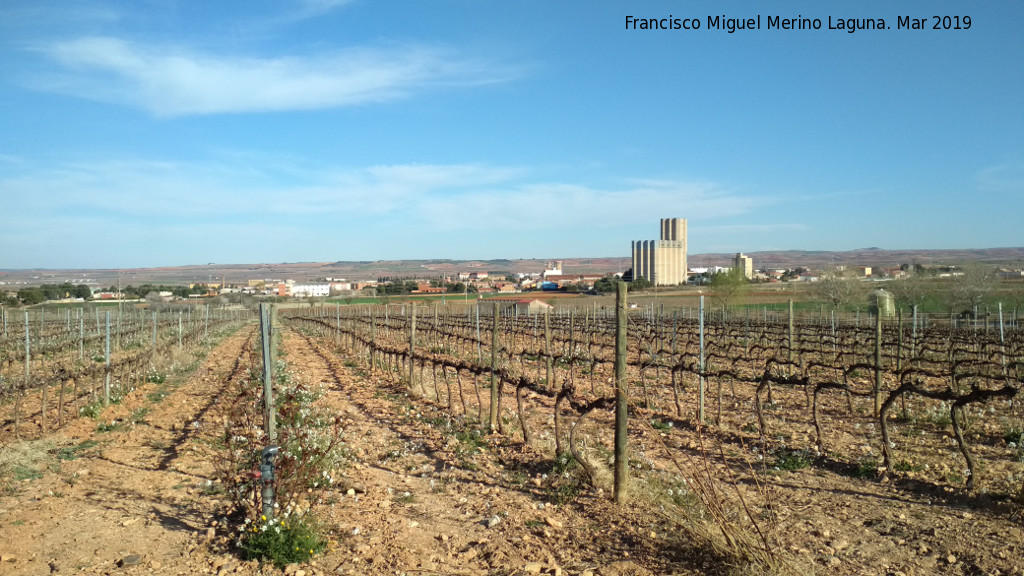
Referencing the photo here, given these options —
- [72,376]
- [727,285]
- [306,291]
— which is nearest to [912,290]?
[727,285]

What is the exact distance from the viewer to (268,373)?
5.40 m

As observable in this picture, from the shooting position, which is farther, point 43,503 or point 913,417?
point 913,417

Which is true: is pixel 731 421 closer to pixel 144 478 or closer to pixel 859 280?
pixel 144 478

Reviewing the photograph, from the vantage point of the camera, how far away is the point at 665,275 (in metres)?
103

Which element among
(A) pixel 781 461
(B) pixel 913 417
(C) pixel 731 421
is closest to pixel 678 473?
(A) pixel 781 461

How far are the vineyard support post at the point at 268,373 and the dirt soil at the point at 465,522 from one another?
2.86 feet

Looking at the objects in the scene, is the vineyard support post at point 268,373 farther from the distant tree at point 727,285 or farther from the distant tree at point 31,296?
the distant tree at point 31,296

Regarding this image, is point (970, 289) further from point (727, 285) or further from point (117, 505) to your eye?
point (117, 505)

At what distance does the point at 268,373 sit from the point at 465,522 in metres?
2.03

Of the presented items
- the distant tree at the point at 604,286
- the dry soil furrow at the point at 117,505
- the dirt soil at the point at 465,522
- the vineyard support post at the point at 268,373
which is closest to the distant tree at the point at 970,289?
the distant tree at the point at 604,286

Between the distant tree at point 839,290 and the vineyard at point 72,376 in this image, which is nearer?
the vineyard at point 72,376

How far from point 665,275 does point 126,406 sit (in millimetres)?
96590

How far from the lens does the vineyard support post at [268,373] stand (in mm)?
5195

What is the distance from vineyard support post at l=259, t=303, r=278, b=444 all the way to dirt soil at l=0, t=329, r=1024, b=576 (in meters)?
0.87
